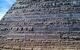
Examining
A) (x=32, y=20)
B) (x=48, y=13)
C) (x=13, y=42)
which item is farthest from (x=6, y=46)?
(x=48, y=13)

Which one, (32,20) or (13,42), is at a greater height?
(32,20)

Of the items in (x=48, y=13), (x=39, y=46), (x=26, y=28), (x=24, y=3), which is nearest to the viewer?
(x=39, y=46)

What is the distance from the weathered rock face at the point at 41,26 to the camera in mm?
5887

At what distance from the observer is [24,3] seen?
8.23 metres

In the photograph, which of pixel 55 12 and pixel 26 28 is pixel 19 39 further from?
pixel 55 12

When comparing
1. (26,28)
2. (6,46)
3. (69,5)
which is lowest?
(6,46)

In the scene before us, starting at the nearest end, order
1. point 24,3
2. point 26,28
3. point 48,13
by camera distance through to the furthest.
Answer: point 26,28, point 48,13, point 24,3

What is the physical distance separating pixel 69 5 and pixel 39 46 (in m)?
2.55

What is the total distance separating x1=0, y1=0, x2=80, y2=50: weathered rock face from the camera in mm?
5887

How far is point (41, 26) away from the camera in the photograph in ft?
22.0

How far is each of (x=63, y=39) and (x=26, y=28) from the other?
1529 mm

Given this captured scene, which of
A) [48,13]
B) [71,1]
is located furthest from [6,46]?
[71,1]

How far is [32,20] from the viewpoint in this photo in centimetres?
713

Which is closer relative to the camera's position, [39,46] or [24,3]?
[39,46]
